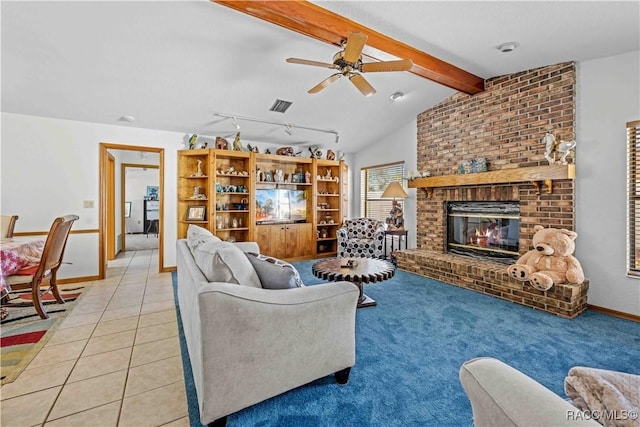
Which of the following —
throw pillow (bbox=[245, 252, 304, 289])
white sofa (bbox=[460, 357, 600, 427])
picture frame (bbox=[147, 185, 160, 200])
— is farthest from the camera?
picture frame (bbox=[147, 185, 160, 200])

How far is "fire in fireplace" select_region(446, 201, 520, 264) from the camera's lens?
12.9 ft

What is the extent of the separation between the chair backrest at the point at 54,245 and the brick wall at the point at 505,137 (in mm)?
4938

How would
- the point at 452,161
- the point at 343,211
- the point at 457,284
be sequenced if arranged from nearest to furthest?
the point at 457,284 < the point at 452,161 < the point at 343,211

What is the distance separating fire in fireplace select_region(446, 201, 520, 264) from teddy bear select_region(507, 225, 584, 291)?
597 mm

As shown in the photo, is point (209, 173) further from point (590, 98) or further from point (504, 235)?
point (590, 98)

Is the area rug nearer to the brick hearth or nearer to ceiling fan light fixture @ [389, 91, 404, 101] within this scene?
the brick hearth

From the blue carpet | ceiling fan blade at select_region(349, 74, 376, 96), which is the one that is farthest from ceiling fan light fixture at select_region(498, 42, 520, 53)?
the blue carpet

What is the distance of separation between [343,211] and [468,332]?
4065 mm

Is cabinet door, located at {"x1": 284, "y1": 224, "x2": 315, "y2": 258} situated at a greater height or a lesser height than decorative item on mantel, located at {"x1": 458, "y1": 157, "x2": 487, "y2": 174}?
lesser

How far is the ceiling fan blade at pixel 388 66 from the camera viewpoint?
2.49 m

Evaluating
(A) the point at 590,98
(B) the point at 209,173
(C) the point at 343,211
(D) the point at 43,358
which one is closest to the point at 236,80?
(B) the point at 209,173

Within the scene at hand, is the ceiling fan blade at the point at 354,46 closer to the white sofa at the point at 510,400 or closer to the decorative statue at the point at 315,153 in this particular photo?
the white sofa at the point at 510,400

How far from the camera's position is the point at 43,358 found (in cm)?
217

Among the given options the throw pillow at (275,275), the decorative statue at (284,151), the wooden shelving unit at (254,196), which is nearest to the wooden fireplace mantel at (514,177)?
the wooden shelving unit at (254,196)
